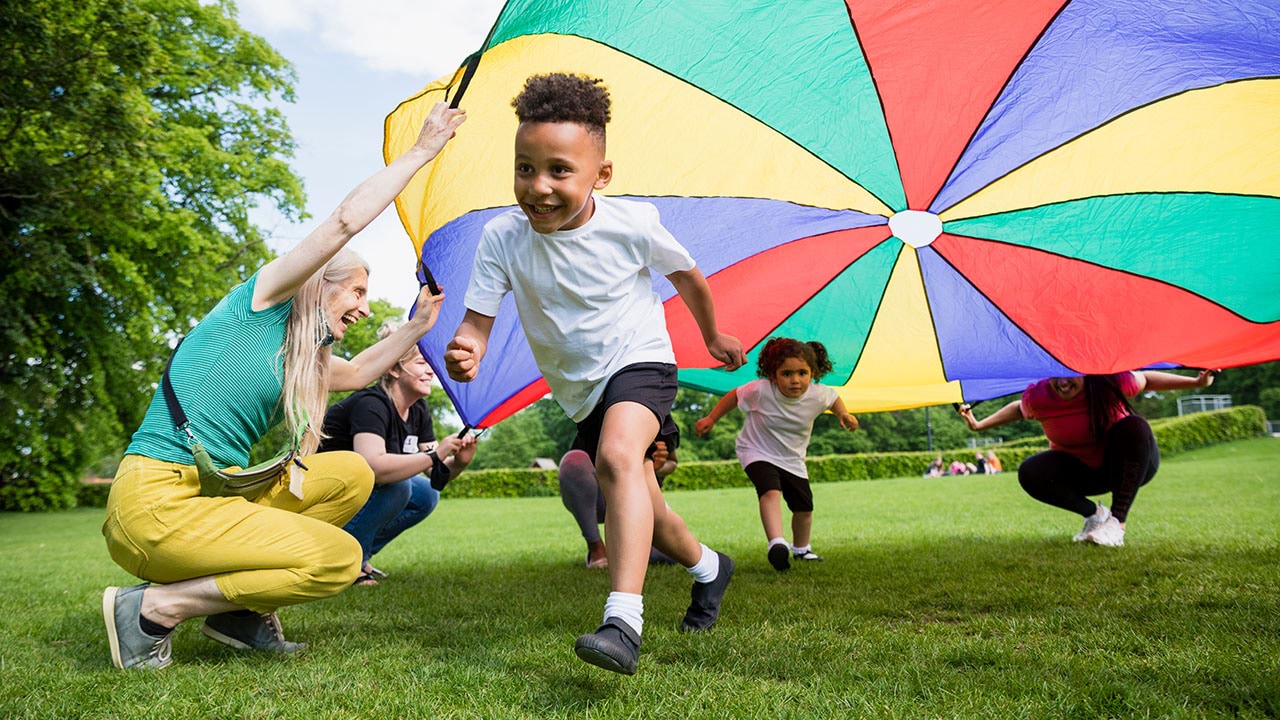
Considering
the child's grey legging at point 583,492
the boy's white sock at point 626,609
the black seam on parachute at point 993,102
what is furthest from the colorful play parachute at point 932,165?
the boy's white sock at point 626,609

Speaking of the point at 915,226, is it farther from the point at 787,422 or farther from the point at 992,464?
the point at 992,464

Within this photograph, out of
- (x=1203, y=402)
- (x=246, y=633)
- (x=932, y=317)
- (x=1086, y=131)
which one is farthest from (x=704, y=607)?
(x=1203, y=402)

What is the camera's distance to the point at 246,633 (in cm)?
257

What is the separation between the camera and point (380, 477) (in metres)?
3.71

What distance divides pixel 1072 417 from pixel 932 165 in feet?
6.04

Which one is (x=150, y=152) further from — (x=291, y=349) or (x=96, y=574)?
(x=291, y=349)

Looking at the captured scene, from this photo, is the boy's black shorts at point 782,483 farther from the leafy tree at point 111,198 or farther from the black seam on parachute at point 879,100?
the leafy tree at point 111,198

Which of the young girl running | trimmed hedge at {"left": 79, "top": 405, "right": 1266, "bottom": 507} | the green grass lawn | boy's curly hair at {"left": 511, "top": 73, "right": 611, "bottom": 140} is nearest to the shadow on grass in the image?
the green grass lawn

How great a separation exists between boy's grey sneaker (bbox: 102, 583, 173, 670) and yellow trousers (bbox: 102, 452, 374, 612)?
3.1 inches

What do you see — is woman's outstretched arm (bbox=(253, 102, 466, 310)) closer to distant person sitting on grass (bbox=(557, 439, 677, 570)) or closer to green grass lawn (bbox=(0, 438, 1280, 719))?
green grass lawn (bbox=(0, 438, 1280, 719))

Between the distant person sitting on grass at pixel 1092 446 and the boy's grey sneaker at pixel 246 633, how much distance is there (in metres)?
3.61

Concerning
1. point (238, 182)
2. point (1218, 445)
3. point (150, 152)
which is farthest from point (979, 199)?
point (1218, 445)

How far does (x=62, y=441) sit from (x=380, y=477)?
44.7 ft

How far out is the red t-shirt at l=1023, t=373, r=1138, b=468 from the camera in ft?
15.7
